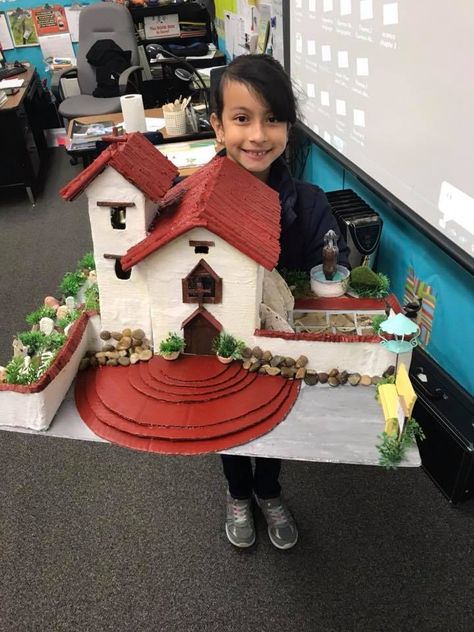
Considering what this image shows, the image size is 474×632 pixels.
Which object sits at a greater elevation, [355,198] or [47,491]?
[355,198]

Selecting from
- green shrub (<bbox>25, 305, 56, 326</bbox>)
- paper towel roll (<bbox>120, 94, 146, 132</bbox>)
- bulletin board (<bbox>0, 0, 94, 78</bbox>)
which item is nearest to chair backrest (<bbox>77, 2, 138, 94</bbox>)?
bulletin board (<bbox>0, 0, 94, 78</bbox>)

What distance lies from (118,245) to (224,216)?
8.5 inches

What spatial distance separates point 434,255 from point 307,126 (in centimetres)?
108

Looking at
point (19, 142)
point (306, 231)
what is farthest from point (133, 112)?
point (306, 231)

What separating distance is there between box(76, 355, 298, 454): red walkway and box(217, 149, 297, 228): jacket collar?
481 millimetres

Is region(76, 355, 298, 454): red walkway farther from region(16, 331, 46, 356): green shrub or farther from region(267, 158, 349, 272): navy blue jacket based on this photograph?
region(267, 158, 349, 272): navy blue jacket

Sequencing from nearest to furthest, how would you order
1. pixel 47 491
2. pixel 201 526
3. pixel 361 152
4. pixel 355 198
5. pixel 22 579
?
pixel 22 579
pixel 201 526
pixel 47 491
pixel 361 152
pixel 355 198

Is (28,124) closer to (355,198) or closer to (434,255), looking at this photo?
(355,198)

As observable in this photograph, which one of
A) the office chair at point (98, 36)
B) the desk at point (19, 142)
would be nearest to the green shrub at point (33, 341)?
the desk at point (19, 142)

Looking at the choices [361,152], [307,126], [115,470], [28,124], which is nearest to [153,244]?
[115,470]

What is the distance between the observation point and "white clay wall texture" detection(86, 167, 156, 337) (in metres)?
0.94

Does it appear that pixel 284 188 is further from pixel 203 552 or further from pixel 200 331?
pixel 203 552

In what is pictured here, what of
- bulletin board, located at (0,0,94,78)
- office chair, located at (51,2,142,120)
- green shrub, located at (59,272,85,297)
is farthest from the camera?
bulletin board, located at (0,0,94,78)

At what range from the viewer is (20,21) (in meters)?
4.53
